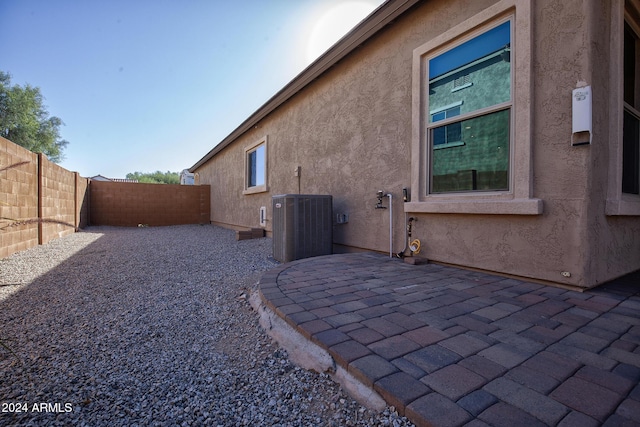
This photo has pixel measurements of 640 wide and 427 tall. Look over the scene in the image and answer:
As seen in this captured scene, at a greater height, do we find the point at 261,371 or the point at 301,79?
the point at 301,79

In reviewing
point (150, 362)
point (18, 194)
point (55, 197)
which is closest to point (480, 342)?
point (150, 362)

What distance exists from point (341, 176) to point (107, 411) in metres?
4.37

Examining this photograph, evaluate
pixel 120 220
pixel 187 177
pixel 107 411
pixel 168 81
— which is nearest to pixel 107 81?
pixel 168 81

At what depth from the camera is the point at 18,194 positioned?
5211 mm

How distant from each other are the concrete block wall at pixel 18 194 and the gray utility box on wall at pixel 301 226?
358cm

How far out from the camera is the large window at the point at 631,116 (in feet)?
10.4

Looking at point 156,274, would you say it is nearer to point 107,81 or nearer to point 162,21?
point 162,21

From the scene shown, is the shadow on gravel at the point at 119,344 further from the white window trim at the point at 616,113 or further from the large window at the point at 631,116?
the large window at the point at 631,116

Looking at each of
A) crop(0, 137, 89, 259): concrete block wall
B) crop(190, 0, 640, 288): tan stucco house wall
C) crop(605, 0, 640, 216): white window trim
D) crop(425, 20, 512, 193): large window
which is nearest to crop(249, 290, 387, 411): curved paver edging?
crop(190, 0, 640, 288): tan stucco house wall

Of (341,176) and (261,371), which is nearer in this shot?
(261,371)

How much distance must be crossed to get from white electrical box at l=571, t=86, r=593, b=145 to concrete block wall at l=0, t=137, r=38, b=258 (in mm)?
6661

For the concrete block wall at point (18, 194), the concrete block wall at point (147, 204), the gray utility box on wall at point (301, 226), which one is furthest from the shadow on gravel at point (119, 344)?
the concrete block wall at point (147, 204)

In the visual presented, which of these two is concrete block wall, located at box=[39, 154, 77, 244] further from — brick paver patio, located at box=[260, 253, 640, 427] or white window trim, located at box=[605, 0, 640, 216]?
white window trim, located at box=[605, 0, 640, 216]

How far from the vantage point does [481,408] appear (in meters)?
1.11
